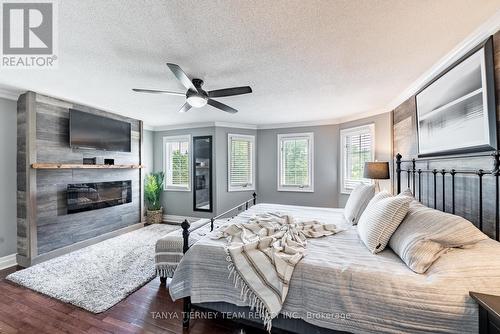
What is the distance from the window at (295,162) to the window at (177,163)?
2342 mm

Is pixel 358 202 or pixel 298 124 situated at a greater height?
pixel 298 124

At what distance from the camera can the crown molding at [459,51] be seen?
153 centimetres

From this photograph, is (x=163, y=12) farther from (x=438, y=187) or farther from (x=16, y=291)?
(x=16, y=291)

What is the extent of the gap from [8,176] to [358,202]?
4897 mm

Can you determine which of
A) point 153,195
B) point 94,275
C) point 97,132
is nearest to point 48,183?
point 97,132

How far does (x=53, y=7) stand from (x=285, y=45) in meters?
1.73

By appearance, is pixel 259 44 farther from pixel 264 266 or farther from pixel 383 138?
pixel 383 138

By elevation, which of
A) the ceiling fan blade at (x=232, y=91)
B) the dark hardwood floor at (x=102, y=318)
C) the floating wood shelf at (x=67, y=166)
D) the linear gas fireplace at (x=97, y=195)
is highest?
the ceiling fan blade at (x=232, y=91)

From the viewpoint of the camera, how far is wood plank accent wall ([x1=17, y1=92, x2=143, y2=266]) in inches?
117

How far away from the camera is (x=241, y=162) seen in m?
5.25

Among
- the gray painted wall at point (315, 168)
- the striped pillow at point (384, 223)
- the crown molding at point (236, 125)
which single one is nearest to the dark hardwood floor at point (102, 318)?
the striped pillow at point (384, 223)

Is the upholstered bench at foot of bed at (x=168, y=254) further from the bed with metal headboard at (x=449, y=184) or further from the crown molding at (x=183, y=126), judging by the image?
the crown molding at (x=183, y=126)

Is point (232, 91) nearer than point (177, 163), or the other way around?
point (232, 91)

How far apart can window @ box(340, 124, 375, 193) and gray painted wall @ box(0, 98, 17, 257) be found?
18.7 ft
